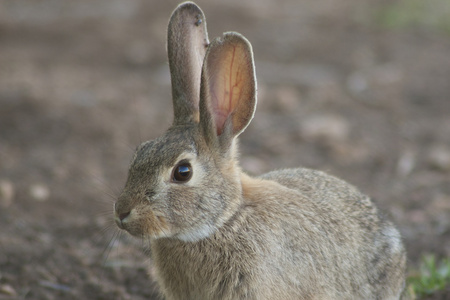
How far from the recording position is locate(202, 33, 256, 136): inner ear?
4.02 meters

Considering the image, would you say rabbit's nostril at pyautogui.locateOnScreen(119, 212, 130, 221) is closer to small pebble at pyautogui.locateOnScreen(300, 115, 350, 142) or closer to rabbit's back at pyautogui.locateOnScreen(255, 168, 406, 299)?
rabbit's back at pyautogui.locateOnScreen(255, 168, 406, 299)

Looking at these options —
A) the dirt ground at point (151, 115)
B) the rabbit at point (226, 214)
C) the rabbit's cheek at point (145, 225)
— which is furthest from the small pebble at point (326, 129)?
the rabbit's cheek at point (145, 225)

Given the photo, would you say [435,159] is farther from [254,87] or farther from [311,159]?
[254,87]

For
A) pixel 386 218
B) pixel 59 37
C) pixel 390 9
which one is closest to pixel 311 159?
pixel 386 218

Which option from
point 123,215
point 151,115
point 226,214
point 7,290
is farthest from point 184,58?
point 151,115

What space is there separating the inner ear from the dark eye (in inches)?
13.2

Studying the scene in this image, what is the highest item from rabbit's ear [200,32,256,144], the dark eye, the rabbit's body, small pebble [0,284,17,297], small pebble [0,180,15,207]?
rabbit's ear [200,32,256,144]

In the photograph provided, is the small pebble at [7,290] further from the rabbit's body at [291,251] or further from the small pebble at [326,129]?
the small pebble at [326,129]

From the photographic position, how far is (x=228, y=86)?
420 centimetres

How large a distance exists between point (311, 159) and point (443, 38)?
5308 mm

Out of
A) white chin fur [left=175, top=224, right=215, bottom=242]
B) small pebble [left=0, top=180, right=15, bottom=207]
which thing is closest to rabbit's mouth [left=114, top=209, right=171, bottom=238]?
white chin fur [left=175, top=224, right=215, bottom=242]

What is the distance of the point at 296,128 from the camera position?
8586mm

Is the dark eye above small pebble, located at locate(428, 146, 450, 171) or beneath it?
beneath

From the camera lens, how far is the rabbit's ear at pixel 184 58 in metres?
4.41
